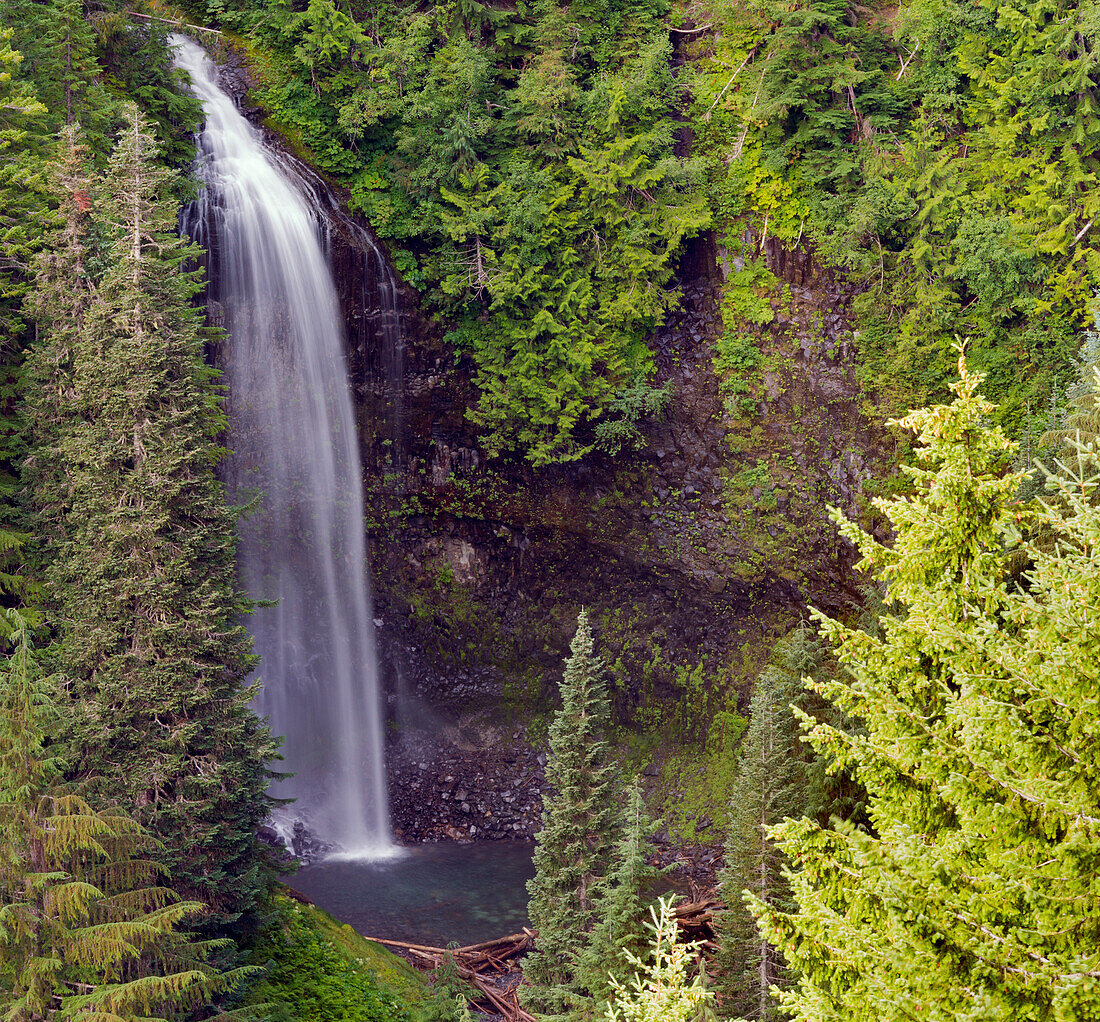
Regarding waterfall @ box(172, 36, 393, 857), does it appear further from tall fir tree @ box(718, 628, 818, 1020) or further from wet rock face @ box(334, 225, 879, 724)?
tall fir tree @ box(718, 628, 818, 1020)

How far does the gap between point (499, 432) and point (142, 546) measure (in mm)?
11467

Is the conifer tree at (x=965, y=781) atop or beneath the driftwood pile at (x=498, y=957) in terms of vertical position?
atop

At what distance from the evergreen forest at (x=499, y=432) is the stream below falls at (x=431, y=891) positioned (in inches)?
9.9

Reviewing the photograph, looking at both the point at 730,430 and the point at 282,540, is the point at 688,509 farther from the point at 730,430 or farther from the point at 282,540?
the point at 282,540

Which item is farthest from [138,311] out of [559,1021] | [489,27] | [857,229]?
[857,229]

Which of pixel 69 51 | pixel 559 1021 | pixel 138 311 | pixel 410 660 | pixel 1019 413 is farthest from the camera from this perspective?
pixel 410 660

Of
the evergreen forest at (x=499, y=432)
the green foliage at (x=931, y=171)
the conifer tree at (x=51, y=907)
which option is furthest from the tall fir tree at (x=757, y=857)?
the green foliage at (x=931, y=171)

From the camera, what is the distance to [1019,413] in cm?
2061

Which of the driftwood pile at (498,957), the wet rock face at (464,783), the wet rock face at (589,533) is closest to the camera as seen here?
the driftwood pile at (498,957)

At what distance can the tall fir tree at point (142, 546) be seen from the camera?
40.7ft

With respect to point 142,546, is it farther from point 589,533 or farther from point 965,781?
point 589,533

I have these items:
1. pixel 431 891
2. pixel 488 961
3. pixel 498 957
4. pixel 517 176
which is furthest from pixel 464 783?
pixel 517 176

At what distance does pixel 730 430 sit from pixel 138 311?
49.4 ft

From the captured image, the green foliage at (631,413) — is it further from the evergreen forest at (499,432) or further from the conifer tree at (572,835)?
the conifer tree at (572,835)
